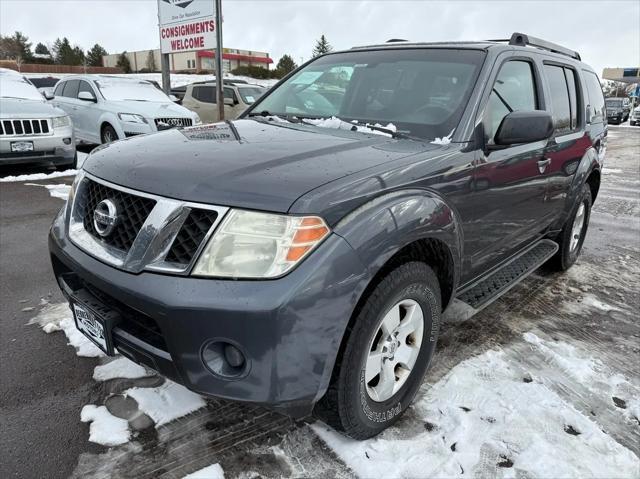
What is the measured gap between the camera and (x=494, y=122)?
9.02ft

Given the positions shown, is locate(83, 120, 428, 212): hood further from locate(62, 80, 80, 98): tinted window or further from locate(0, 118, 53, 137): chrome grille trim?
locate(62, 80, 80, 98): tinted window

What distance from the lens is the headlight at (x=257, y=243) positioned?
5.51 ft

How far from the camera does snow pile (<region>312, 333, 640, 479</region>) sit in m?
2.05

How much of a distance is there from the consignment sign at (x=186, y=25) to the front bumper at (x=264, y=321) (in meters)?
10.4

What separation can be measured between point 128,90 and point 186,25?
288cm

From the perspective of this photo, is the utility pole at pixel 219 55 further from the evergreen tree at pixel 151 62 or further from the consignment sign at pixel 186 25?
the evergreen tree at pixel 151 62

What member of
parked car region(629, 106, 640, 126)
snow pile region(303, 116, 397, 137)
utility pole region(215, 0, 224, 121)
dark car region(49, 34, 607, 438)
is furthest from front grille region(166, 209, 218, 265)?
parked car region(629, 106, 640, 126)

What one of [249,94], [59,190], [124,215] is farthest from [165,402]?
[249,94]

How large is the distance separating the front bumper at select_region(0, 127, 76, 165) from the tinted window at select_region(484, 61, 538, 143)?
685 centimetres

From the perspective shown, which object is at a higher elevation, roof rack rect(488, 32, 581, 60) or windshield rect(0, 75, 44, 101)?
roof rack rect(488, 32, 581, 60)

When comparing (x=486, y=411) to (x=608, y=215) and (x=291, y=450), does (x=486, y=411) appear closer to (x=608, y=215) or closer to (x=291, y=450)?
(x=291, y=450)

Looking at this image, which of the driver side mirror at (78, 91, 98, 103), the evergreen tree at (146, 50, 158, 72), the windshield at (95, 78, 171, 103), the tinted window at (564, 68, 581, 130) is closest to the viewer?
the tinted window at (564, 68, 581, 130)

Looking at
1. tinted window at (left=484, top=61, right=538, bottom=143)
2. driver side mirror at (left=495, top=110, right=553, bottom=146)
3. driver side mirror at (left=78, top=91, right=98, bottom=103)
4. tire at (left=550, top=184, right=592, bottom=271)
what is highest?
tinted window at (left=484, top=61, right=538, bottom=143)

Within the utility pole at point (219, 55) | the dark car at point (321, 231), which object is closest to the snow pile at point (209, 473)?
the dark car at point (321, 231)
